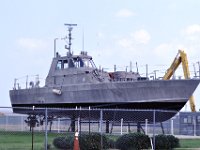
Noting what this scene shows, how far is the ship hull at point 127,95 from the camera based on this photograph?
37531 mm

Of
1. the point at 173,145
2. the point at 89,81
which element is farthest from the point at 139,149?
the point at 89,81

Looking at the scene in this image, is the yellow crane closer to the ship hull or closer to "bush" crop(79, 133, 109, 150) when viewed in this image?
the ship hull

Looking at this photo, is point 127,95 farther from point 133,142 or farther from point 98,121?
point 133,142

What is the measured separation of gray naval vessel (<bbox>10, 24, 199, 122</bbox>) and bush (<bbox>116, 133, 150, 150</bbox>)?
394 inches

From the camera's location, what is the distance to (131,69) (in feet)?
137

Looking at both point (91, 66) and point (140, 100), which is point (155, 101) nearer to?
point (140, 100)

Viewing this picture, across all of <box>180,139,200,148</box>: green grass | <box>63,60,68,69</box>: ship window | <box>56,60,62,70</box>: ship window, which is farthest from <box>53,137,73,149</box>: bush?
<box>56,60,62,70</box>: ship window

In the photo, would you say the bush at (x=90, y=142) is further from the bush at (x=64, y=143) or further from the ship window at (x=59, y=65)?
the ship window at (x=59, y=65)

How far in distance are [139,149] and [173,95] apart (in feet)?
41.1

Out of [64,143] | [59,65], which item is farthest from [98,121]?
[64,143]

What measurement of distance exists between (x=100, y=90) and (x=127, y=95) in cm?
228

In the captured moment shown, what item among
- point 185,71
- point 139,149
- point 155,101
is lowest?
point 139,149

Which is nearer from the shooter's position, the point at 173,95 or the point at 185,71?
the point at 173,95

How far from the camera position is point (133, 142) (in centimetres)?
Result: 2541
